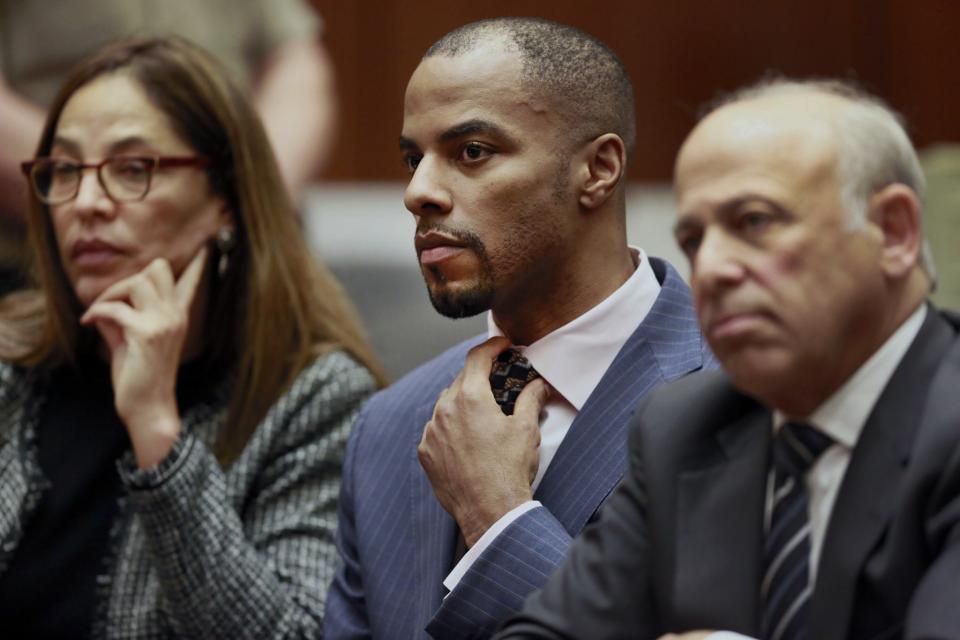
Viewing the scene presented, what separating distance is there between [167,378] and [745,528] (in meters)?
0.98

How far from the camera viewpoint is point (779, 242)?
1062 mm

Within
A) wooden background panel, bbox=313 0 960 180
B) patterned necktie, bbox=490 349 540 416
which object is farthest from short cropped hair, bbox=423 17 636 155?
wooden background panel, bbox=313 0 960 180

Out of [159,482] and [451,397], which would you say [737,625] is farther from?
[159,482]

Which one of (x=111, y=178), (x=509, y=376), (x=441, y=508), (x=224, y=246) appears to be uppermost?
(x=111, y=178)

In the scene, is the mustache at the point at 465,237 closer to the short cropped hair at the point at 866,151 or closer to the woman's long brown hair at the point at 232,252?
the short cropped hair at the point at 866,151

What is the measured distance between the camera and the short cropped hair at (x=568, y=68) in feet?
5.02

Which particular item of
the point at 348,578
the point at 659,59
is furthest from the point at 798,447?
the point at 659,59

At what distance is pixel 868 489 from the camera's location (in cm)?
105

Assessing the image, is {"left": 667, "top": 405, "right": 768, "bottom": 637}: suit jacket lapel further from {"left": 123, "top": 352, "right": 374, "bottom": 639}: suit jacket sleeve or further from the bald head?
{"left": 123, "top": 352, "right": 374, "bottom": 639}: suit jacket sleeve

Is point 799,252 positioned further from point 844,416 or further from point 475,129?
point 475,129

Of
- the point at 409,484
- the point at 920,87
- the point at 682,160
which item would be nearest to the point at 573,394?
the point at 409,484

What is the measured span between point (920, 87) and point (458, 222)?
82.0 inches

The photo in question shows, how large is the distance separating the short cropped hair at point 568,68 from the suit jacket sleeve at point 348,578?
17.1 inches

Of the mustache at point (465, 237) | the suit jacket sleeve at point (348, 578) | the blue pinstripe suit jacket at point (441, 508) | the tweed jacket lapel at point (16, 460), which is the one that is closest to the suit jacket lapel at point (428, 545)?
the blue pinstripe suit jacket at point (441, 508)
